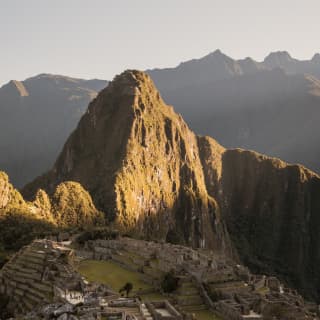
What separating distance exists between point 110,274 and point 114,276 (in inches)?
37.8

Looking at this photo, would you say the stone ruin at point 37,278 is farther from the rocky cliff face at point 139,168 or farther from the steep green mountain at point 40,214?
the rocky cliff face at point 139,168

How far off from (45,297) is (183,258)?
1033 inches

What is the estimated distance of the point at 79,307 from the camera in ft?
80.8

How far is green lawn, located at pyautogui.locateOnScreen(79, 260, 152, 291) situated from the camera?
172ft

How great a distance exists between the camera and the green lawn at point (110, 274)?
5228 cm

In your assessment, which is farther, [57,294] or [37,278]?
[37,278]

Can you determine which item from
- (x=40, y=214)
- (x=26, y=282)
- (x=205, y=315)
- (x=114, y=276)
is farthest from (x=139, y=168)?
(x=205, y=315)

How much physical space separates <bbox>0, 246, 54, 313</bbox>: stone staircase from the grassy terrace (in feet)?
17.7

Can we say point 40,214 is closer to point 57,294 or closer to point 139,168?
point 139,168

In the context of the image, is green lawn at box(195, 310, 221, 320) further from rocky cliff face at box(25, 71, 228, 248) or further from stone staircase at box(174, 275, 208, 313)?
rocky cliff face at box(25, 71, 228, 248)

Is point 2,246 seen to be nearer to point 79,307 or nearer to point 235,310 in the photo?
point 235,310

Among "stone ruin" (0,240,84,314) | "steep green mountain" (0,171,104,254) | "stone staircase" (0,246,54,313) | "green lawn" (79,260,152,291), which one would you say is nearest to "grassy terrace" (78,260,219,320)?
"green lawn" (79,260,152,291)

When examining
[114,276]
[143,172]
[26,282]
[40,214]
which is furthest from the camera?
[143,172]

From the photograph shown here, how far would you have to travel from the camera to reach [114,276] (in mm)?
56469
